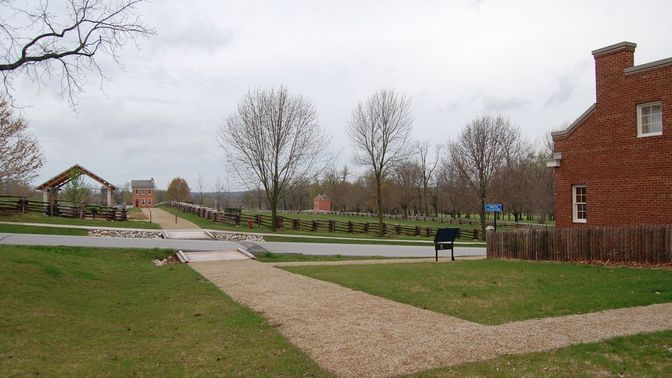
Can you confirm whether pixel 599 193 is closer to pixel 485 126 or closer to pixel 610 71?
pixel 610 71

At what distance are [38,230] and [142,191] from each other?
72.6 meters

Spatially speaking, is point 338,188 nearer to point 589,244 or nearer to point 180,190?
point 180,190

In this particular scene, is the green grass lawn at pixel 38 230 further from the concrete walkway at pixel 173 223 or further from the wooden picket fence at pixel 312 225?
the wooden picket fence at pixel 312 225

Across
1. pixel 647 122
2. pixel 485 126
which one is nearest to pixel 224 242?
pixel 647 122

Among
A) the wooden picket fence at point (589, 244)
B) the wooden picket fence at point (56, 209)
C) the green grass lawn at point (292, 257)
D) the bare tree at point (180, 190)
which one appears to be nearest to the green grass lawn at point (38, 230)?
the wooden picket fence at point (56, 209)

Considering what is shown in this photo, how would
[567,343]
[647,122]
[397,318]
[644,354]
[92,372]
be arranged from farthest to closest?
1. [647,122]
2. [397,318]
3. [567,343]
4. [644,354]
5. [92,372]

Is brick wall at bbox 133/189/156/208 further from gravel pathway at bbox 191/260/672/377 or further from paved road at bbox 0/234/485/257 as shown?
gravel pathway at bbox 191/260/672/377

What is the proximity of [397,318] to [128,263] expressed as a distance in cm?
1267

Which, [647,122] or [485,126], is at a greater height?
[485,126]

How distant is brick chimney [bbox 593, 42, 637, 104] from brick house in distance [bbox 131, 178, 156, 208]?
86.0 meters

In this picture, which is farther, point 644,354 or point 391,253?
point 391,253

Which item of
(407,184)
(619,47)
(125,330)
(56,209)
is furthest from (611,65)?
(407,184)

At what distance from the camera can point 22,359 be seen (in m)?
5.61

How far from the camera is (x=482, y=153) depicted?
43.1 m
